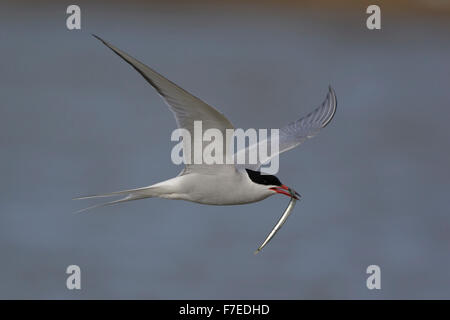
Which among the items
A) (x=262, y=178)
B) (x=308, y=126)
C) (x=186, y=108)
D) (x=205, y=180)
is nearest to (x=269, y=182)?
(x=262, y=178)

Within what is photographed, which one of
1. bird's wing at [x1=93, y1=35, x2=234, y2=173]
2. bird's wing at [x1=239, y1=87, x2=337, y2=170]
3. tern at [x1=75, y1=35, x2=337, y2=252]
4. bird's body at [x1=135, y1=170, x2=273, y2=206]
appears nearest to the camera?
bird's wing at [x1=93, y1=35, x2=234, y2=173]

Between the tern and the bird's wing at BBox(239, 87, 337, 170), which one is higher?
the bird's wing at BBox(239, 87, 337, 170)

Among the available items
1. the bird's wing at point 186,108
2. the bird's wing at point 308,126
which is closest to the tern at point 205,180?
the bird's wing at point 186,108

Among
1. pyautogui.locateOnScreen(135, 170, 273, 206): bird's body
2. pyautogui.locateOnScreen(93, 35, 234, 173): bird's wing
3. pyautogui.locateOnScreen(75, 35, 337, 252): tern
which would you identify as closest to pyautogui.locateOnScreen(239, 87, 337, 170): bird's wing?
pyautogui.locateOnScreen(75, 35, 337, 252): tern

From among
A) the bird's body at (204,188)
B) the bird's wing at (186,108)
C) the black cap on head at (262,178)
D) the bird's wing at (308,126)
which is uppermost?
the bird's wing at (308,126)

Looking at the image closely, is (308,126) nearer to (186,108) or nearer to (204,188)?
(204,188)

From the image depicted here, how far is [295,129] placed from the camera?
5.47 meters

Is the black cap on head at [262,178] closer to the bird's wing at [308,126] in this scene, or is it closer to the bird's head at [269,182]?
the bird's head at [269,182]

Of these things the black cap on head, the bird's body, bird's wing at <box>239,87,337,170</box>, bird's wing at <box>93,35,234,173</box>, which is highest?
bird's wing at <box>239,87,337,170</box>

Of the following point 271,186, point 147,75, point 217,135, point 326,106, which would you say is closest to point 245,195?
point 271,186

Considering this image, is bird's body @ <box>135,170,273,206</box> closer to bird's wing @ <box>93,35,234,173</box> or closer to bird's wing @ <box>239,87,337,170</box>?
bird's wing @ <box>93,35,234,173</box>

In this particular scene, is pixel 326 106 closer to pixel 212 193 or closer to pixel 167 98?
pixel 212 193

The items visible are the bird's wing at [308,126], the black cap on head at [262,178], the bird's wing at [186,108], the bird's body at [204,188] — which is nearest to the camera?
the bird's wing at [186,108]

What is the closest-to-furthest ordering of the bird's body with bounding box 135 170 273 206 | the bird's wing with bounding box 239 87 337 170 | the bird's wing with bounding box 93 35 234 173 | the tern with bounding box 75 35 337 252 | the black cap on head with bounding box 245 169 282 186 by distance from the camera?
the bird's wing with bounding box 93 35 234 173, the tern with bounding box 75 35 337 252, the bird's body with bounding box 135 170 273 206, the black cap on head with bounding box 245 169 282 186, the bird's wing with bounding box 239 87 337 170
